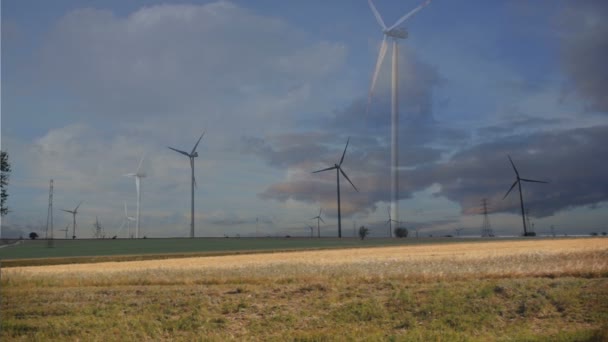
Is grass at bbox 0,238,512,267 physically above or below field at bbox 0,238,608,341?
above

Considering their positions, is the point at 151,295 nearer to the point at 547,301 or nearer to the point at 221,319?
the point at 221,319

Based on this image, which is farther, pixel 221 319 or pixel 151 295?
pixel 151 295

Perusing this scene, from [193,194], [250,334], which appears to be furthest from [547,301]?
[193,194]

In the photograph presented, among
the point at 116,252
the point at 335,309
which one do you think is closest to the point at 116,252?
the point at 116,252

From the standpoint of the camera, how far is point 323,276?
42281 mm

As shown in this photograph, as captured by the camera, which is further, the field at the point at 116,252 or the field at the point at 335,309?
the field at the point at 116,252

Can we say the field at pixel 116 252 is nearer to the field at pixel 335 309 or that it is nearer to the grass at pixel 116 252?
the grass at pixel 116 252

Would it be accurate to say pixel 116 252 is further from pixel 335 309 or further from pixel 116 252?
pixel 335 309

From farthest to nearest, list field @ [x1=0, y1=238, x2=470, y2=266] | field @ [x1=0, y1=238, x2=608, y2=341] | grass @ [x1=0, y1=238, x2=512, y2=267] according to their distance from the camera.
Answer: field @ [x1=0, y1=238, x2=470, y2=266]
grass @ [x1=0, y1=238, x2=512, y2=267]
field @ [x1=0, y1=238, x2=608, y2=341]

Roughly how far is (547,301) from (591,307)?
6.97 feet

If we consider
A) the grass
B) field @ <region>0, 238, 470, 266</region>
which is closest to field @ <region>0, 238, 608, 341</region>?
the grass

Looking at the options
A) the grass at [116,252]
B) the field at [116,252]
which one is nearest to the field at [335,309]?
the grass at [116,252]

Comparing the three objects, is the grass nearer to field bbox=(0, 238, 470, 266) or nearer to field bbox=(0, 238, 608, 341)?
field bbox=(0, 238, 470, 266)

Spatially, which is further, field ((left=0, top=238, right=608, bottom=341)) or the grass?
the grass
